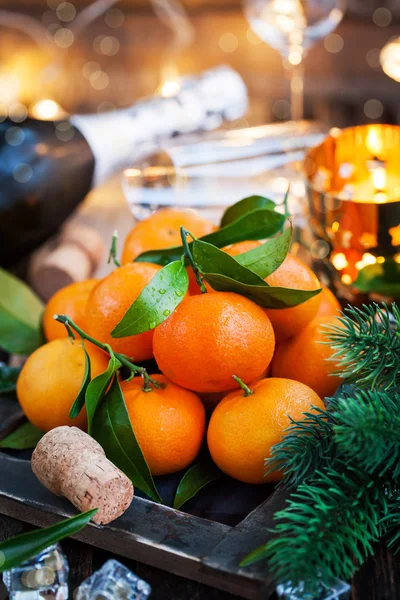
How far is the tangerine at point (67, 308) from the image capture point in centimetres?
61

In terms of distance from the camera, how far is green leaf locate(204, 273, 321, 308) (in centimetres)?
50

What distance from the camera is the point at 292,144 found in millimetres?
1102

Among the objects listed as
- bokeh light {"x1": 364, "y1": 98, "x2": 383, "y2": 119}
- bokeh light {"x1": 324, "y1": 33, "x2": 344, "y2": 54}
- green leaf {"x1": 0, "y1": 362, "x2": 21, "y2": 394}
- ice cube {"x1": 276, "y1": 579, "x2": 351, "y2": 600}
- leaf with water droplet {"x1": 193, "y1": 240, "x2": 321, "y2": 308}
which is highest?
leaf with water droplet {"x1": 193, "y1": 240, "x2": 321, "y2": 308}

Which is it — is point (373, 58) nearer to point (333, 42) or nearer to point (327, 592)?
point (333, 42)

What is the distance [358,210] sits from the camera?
2.22 ft

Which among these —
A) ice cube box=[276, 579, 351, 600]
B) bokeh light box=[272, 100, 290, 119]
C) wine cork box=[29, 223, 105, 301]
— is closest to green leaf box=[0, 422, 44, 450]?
ice cube box=[276, 579, 351, 600]

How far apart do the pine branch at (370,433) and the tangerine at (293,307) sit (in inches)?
4.8

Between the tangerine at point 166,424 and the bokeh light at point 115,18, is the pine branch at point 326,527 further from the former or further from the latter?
the bokeh light at point 115,18

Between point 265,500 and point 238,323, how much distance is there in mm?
116

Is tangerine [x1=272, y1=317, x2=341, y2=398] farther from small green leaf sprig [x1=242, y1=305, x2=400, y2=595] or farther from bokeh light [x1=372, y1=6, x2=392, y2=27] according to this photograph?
bokeh light [x1=372, y1=6, x2=392, y2=27]

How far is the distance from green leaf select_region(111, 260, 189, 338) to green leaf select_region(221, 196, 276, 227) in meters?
0.15

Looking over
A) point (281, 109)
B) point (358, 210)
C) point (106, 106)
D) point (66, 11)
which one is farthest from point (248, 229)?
point (66, 11)

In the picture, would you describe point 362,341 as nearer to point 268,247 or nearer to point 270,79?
point 268,247

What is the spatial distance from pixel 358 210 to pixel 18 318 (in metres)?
0.34
